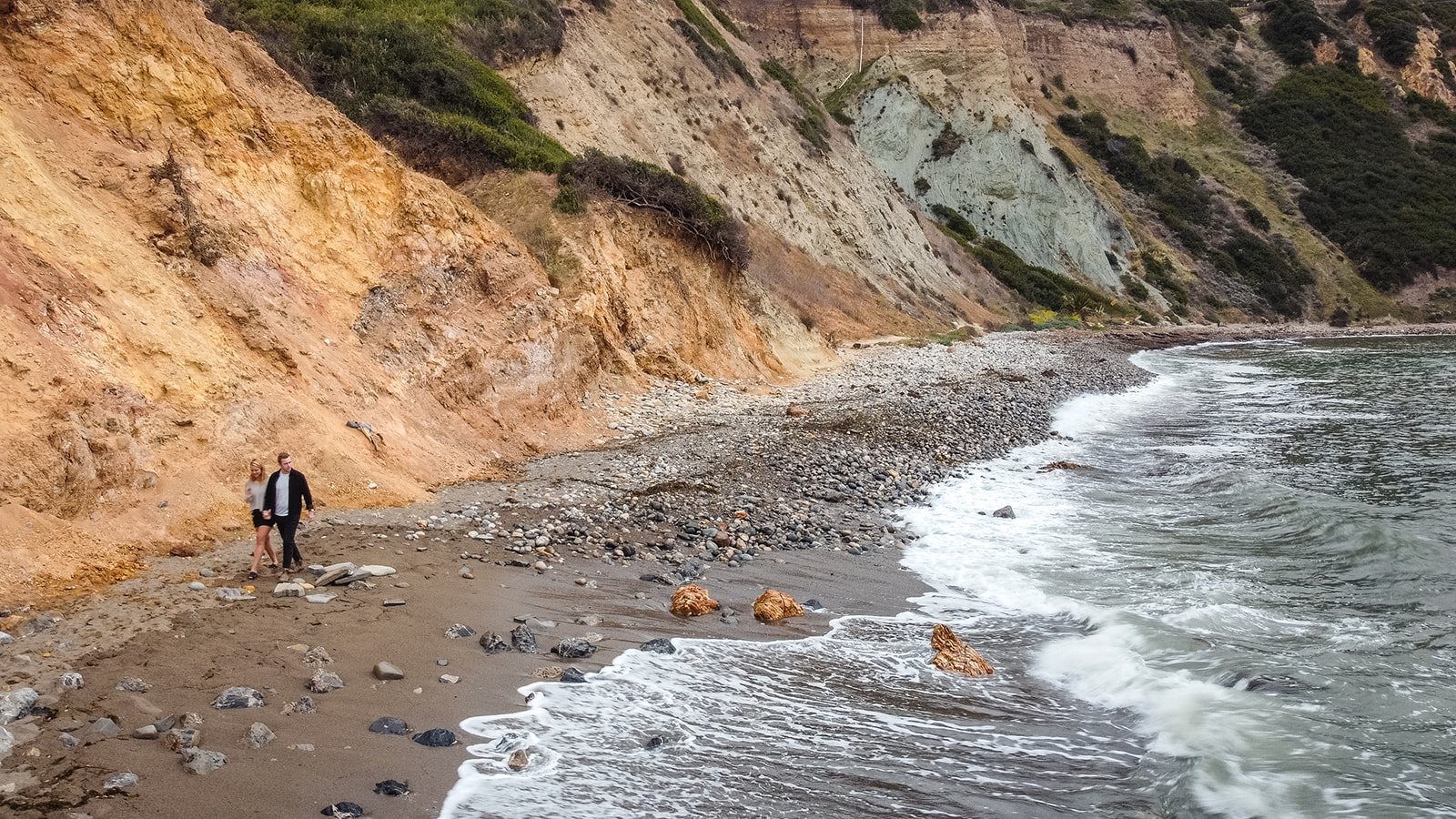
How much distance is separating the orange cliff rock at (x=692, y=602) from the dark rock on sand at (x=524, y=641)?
5.14ft

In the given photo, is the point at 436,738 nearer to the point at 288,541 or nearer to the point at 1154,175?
the point at 288,541

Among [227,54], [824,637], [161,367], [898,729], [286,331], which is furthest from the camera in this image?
[227,54]

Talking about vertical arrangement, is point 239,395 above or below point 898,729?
above

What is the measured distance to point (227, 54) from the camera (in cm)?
1255

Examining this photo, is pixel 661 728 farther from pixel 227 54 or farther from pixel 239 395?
pixel 227 54

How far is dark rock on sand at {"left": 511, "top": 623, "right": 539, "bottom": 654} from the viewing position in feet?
22.1

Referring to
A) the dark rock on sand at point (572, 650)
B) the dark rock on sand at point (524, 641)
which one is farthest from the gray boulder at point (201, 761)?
the dark rock on sand at point (572, 650)

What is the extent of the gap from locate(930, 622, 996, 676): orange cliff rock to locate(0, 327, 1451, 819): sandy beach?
1138 millimetres

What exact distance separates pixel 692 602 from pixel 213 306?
6.81 metres

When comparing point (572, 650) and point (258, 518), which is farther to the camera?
point (258, 518)

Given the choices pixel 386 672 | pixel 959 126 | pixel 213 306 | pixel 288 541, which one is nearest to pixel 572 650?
pixel 386 672

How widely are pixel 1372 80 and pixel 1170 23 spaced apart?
1989cm

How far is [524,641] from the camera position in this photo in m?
6.78

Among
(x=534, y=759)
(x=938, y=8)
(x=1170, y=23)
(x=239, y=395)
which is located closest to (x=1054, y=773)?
(x=534, y=759)
